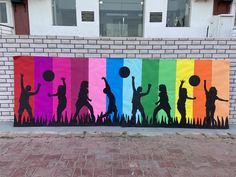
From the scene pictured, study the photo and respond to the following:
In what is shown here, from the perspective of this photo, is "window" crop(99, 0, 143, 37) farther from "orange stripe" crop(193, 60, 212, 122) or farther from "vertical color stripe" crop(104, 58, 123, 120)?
"orange stripe" crop(193, 60, 212, 122)

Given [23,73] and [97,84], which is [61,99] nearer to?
[97,84]

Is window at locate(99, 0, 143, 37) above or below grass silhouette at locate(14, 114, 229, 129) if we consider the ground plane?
above

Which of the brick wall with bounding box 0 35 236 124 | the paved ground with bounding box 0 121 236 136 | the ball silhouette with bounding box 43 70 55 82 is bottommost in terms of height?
the paved ground with bounding box 0 121 236 136

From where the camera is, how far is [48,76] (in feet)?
13.9

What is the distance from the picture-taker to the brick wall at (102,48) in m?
4.23

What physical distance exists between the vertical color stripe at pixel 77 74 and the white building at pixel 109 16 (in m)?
3.85

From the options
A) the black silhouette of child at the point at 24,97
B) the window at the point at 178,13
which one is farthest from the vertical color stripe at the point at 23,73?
the window at the point at 178,13

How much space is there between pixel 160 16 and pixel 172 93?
14.5ft

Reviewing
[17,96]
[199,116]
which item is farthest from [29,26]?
[199,116]

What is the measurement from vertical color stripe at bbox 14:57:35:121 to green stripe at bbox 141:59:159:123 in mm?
2257

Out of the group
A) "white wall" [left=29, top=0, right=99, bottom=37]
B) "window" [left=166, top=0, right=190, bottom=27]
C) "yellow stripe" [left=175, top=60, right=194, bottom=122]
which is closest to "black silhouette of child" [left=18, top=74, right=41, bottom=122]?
"yellow stripe" [left=175, top=60, right=194, bottom=122]

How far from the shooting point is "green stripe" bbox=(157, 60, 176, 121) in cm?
426

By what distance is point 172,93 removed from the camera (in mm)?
4273

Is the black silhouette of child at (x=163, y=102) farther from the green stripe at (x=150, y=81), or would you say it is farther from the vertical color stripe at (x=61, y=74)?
the vertical color stripe at (x=61, y=74)
